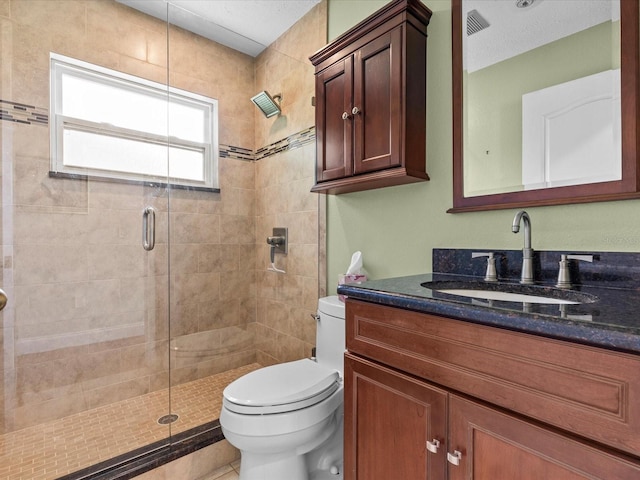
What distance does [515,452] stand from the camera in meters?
0.65

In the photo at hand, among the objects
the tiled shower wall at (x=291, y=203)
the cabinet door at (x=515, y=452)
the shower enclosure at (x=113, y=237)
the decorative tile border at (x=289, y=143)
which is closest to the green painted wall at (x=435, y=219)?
the tiled shower wall at (x=291, y=203)

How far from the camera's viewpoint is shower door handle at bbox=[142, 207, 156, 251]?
2.06 meters

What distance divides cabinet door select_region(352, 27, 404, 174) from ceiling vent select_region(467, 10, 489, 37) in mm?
263

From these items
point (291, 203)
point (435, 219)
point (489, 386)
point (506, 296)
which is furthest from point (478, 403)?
point (291, 203)

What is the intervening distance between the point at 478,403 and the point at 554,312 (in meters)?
0.25

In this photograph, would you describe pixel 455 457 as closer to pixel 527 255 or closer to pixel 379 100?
pixel 527 255

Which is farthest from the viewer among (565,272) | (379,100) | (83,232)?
(83,232)

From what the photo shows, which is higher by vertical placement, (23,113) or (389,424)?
(23,113)

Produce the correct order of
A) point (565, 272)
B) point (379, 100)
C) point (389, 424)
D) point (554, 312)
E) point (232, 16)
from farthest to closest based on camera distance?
point (232, 16)
point (379, 100)
point (565, 272)
point (389, 424)
point (554, 312)

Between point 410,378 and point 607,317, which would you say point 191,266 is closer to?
point 410,378

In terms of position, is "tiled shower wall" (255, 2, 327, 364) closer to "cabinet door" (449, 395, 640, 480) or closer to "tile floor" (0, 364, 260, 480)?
"tile floor" (0, 364, 260, 480)

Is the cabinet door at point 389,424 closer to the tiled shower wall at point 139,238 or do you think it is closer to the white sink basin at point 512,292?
the white sink basin at point 512,292

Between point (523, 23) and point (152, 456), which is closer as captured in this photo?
point (523, 23)

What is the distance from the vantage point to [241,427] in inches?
47.1
